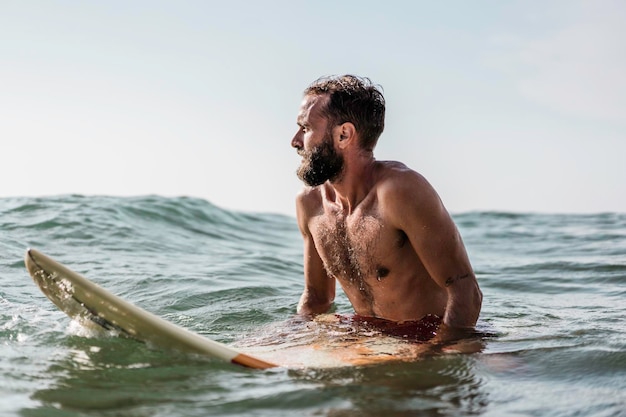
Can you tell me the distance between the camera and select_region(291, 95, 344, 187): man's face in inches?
162

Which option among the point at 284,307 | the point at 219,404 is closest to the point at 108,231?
the point at 284,307

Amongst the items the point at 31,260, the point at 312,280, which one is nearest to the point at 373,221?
the point at 312,280

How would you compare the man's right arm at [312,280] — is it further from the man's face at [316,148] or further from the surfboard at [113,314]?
the surfboard at [113,314]

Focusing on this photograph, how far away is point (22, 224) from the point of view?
27.0 feet

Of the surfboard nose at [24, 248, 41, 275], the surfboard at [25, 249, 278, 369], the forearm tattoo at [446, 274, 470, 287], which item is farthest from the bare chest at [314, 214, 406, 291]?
the surfboard nose at [24, 248, 41, 275]

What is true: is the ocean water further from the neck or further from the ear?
the ear

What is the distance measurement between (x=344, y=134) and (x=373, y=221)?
442mm

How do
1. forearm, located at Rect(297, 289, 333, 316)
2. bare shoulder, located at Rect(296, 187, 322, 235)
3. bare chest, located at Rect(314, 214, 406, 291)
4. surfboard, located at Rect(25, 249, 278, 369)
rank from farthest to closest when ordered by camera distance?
1. forearm, located at Rect(297, 289, 333, 316)
2. bare shoulder, located at Rect(296, 187, 322, 235)
3. bare chest, located at Rect(314, 214, 406, 291)
4. surfboard, located at Rect(25, 249, 278, 369)

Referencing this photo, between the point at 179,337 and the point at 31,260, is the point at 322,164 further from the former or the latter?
the point at 31,260

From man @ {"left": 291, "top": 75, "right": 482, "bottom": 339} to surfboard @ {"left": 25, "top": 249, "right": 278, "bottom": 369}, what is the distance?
2.75 feet

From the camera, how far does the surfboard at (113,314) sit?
3.54 meters

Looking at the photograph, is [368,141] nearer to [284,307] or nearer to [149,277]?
[284,307]

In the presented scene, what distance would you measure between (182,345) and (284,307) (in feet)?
6.54

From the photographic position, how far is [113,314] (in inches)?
143
